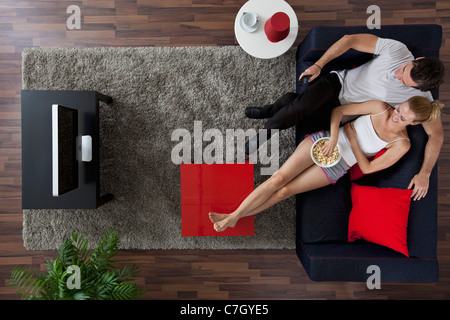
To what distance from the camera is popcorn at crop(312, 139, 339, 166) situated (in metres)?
→ 1.94

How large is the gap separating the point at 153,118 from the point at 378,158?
1.81 m

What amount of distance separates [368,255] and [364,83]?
1.19 metres

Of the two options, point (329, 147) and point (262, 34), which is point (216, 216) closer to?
point (329, 147)

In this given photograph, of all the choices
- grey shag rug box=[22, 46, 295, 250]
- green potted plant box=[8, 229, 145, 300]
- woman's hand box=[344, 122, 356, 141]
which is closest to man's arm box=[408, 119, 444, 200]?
woman's hand box=[344, 122, 356, 141]

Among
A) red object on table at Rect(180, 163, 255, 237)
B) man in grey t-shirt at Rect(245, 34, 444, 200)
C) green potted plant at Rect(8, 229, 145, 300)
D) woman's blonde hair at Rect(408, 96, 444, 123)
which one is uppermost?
man in grey t-shirt at Rect(245, 34, 444, 200)

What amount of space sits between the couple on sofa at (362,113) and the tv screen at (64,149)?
998 millimetres

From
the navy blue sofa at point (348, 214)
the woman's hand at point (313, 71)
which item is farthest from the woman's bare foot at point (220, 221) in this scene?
the woman's hand at point (313, 71)

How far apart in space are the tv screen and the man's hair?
212cm

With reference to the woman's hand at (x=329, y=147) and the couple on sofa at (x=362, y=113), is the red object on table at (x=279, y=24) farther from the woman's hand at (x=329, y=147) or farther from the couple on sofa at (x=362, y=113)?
the woman's hand at (x=329, y=147)

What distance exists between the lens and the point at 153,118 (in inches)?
93.8

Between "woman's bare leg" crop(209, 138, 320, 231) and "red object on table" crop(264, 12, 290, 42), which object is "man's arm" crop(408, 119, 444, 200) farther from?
"red object on table" crop(264, 12, 290, 42)

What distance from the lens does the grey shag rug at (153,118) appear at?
2.36 metres
